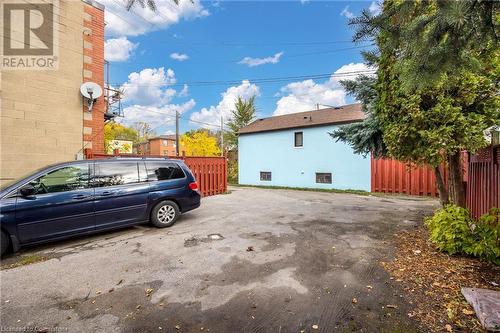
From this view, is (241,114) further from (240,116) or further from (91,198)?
(91,198)

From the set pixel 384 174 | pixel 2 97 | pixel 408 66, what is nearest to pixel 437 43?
pixel 408 66

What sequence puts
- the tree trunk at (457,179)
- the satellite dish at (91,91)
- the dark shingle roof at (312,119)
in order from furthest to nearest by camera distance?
1. the dark shingle roof at (312,119)
2. the satellite dish at (91,91)
3. the tree trunk at (457,179)

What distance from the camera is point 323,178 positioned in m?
15.3

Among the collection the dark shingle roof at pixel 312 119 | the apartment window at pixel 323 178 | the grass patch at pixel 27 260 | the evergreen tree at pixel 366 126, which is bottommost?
the grass patch at pixel 27 260

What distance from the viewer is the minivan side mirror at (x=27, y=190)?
4.21m

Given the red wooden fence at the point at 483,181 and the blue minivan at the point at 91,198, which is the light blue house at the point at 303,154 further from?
the blue minivan at the point at 91,198

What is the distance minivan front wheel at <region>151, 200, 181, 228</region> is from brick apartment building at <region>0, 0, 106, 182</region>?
3970 millimetres

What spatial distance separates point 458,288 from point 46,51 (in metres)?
10.5

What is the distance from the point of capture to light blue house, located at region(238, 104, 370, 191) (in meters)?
14.0

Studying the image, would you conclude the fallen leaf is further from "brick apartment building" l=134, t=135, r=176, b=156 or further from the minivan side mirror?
"brick apartment building" l=134, t=135, r=176, b=156

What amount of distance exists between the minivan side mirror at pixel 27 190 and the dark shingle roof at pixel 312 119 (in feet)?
44.3

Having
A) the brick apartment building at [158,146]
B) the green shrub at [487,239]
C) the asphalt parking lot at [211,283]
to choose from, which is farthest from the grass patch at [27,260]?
the brick apartment building at [158,146]

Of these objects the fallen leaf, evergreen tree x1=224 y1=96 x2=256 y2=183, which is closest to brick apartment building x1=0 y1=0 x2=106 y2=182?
the fallen leaf

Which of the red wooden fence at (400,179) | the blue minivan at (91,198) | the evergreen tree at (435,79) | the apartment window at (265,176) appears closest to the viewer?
the evergreen tree at (435,79)
